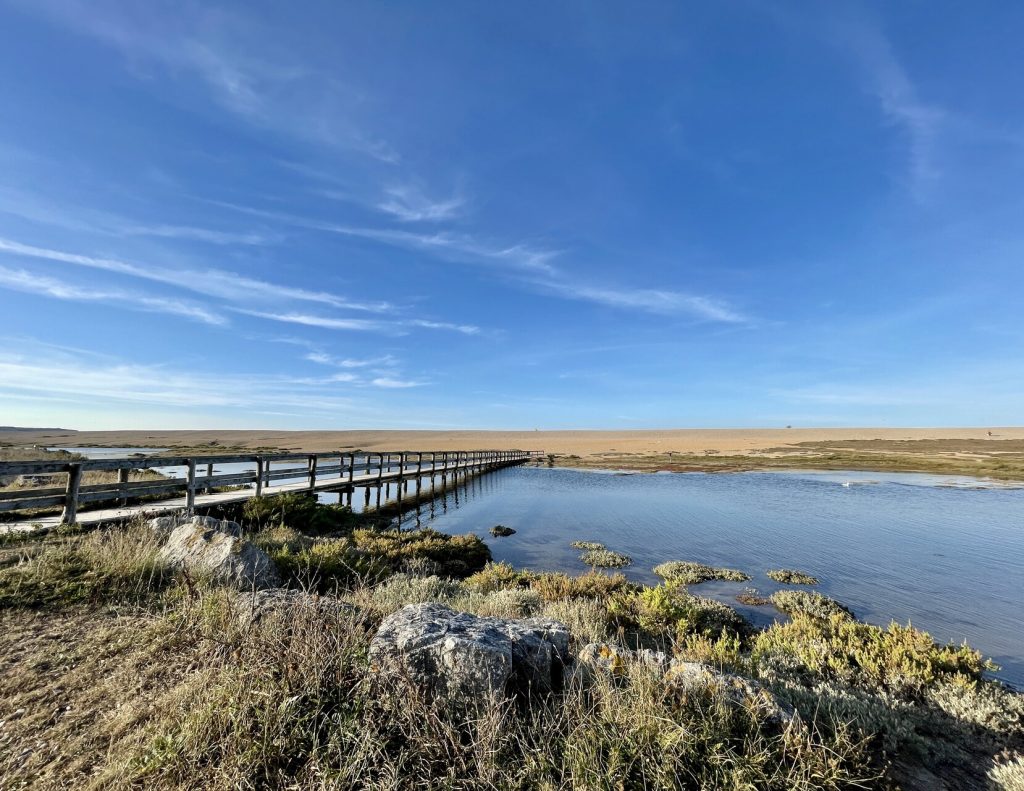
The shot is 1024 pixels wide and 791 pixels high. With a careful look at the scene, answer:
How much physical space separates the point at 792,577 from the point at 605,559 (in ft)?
14.7

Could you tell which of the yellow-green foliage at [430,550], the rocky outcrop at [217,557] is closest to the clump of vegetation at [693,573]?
the yellow-green foliage at [430,550]

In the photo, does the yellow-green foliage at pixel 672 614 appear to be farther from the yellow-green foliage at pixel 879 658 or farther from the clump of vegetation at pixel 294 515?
the clump of vegetation at pixel 294 515

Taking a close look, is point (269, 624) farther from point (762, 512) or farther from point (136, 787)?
point (762, 512)

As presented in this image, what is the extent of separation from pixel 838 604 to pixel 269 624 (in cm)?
1047

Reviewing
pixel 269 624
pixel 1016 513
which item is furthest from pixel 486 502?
pixel 1016 513

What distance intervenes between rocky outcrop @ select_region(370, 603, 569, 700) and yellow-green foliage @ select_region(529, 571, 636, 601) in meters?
4.08

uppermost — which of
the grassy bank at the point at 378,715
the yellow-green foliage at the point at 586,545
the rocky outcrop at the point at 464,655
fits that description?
the rocky outcrop at the point at 464,655

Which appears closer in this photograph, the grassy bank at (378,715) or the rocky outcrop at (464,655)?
the grassy bank at (378,715)

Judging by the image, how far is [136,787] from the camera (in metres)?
2.86

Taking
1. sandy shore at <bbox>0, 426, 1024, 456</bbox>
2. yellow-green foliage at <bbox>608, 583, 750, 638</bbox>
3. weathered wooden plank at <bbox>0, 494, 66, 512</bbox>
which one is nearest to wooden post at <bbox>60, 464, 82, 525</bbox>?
weathered wooden plank at <bbox>0, 494, 66, 512</bbox>

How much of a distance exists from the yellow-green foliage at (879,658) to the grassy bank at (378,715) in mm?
27

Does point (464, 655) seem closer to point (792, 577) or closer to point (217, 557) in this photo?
point (217, 557)

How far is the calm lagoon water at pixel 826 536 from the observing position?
377 inches

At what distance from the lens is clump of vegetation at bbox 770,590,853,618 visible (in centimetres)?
906
